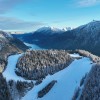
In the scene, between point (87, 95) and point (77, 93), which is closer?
point (87, 95)

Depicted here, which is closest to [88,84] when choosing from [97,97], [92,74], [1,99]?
[92,74]

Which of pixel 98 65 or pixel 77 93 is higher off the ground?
pixel 98 65

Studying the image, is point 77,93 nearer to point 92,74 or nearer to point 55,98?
point 92,74

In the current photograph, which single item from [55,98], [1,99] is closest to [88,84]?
[55,98]

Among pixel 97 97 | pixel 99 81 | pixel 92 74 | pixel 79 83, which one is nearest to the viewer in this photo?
pixel 97 97

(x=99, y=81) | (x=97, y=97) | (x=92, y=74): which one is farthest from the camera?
(x=92, y=74)

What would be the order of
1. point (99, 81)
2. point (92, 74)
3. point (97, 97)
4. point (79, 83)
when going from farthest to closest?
point (79, 83) → point (92, 74) → point (99, 81) → point (97, 97)

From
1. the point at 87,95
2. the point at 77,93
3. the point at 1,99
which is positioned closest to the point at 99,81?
the point at 87,95

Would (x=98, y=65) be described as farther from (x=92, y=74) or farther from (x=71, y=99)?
(x=71, y=99)

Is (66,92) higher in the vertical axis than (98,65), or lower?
lower
